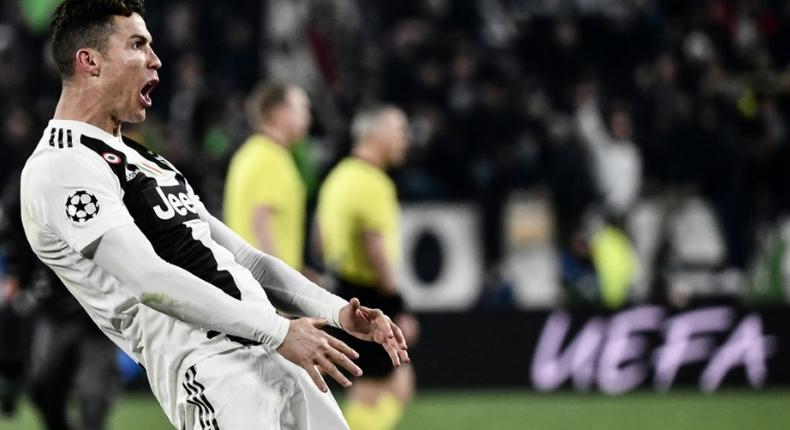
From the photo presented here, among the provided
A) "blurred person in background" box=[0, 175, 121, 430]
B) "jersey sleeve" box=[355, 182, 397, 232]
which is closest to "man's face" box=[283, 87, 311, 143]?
"jersey sleeve" box=[355, 182, 397, 232]

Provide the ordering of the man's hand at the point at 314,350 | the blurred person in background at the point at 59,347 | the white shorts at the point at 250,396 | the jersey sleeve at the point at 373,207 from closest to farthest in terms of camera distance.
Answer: the man's hand at the point at 314,350
the white shorts at the point at 250,396
the blurred person in background at the point at 59,347
the jersey sleeve at the point at 373,207

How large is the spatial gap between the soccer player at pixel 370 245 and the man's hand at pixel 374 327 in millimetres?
3551

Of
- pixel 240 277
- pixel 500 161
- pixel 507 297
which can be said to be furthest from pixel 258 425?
pixel 500 161

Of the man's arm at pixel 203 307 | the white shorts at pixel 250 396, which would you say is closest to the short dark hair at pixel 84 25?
the man's arm at pixel 203 307

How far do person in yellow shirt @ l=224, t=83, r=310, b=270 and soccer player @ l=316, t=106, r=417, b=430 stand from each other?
0.79 ft

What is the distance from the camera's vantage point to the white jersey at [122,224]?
11.1ft

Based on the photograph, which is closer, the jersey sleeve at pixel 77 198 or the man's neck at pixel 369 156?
the jersey sleeve at pixel 77 198

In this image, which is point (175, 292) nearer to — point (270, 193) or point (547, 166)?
point (270, 193)

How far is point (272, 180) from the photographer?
287 inches

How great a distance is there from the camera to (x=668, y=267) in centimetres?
1195

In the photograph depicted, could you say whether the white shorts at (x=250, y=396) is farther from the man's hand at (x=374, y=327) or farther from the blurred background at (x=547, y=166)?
the blurred background at (x=547, y=166)

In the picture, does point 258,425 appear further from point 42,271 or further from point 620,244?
point 620,244

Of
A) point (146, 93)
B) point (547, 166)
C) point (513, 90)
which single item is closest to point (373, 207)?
point (146, 93)

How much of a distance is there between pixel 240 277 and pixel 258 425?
395mm
